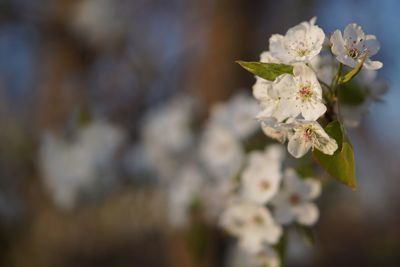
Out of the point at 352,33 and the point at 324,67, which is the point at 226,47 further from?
the point at 352,33

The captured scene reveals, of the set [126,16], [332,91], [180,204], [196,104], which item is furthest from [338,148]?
[126,16]

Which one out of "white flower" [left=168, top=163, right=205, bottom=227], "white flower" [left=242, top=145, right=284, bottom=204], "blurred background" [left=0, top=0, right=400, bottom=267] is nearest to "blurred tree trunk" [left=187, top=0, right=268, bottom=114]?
"blurred background" [left=0, top=0, right=400, bottom=267]

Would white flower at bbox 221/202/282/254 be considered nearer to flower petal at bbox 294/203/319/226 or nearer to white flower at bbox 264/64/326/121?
flower petal at bbox 294/203/319/226

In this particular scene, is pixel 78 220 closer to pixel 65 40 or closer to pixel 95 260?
pixel 95 260

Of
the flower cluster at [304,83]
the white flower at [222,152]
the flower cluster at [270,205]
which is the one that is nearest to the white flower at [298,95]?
the flower cluster at [304,83]

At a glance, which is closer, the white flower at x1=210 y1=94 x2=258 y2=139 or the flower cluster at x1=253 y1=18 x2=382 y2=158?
the flower cluster at x1=253 y1=18 x2=382 y2=158

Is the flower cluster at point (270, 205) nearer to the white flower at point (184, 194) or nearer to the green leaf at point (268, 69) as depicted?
the green leaf at point (268, 69)

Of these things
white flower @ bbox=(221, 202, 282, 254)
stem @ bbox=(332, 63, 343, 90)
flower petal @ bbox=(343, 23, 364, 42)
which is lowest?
white flower @ bbox=(221, 202, 282, 254)
